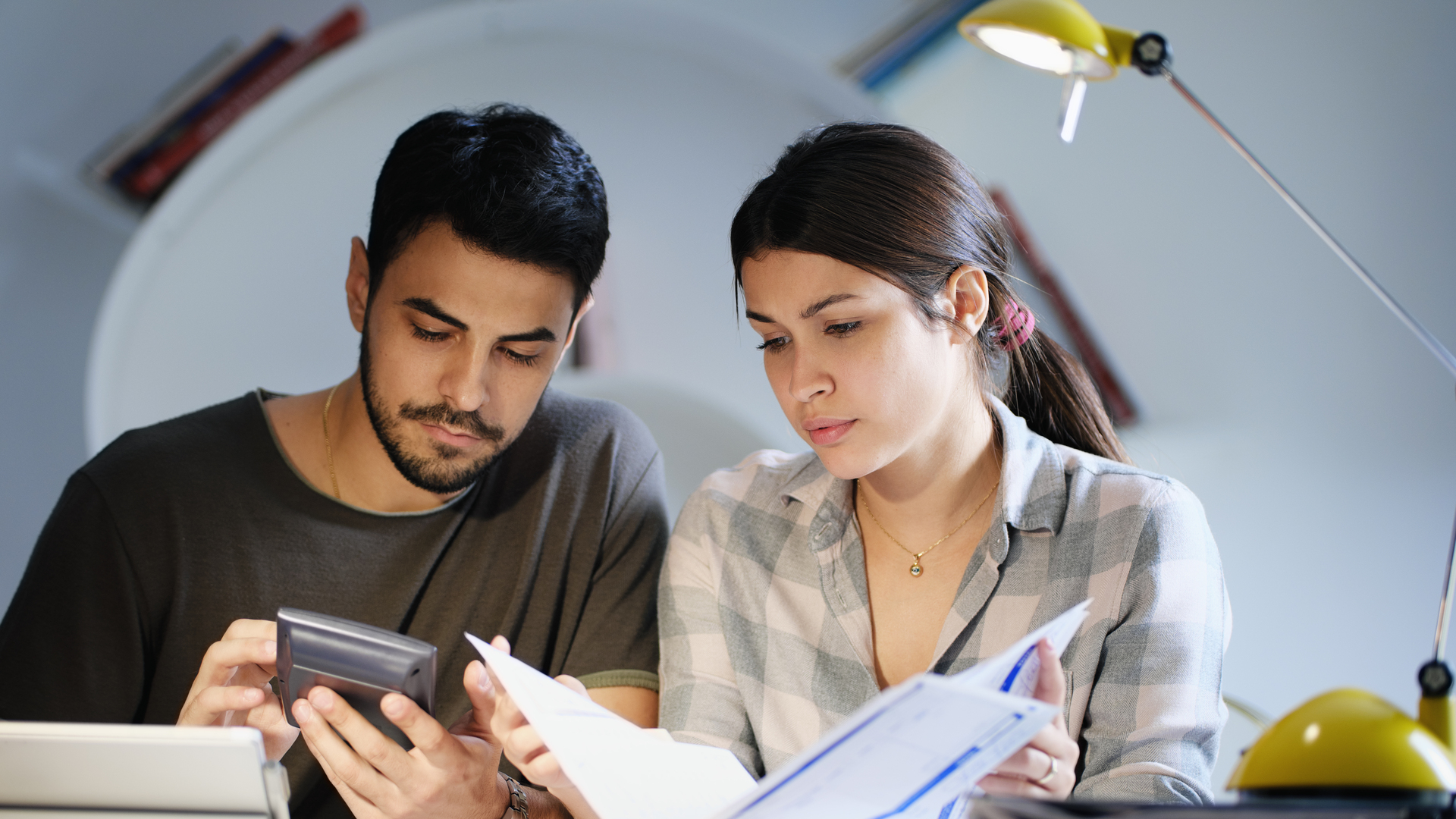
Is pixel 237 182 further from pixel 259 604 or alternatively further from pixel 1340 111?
pixel 1340 111

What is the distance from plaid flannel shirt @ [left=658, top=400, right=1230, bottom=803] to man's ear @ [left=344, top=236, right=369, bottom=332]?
506 mm

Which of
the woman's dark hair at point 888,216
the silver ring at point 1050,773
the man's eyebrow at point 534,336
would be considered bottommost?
the silver ring at point 1050,773

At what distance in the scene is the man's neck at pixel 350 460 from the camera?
55.5 inches

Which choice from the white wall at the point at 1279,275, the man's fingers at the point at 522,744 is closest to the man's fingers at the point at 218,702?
the man's fingers at the point at 522,744

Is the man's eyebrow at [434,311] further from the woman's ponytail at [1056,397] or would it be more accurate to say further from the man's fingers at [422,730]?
→ the woman's ponytail at [1056,397]

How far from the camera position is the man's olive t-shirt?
1.25 m

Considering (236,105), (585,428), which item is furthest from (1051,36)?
(236,105)

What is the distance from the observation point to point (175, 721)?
50.8 inches

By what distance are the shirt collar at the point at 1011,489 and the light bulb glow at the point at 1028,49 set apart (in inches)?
15.9

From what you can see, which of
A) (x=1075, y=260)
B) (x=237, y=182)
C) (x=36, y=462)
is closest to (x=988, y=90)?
(x=1075, y=260)

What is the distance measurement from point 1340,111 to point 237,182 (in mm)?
2013

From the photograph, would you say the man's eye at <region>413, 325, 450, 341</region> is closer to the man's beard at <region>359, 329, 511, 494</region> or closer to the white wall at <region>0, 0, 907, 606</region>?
the man's beard at <region>359, 329, 511, 494</region>

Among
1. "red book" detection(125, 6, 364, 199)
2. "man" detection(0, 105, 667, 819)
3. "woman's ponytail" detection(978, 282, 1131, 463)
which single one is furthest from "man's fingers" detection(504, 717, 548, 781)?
"red book" detection(125, 6, 364, 199)

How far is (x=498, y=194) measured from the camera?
128 centimetres
